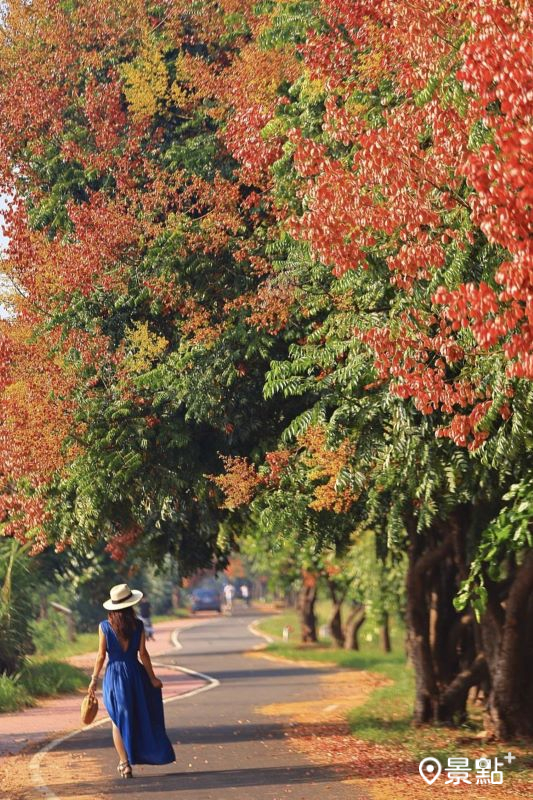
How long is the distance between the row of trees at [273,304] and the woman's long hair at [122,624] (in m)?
2.69

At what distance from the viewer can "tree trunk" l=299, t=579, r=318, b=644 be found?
47.9m

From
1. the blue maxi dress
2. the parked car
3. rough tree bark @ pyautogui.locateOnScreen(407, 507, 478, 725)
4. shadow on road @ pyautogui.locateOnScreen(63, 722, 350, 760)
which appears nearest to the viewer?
the blue maxi dress

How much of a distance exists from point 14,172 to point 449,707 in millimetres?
9326

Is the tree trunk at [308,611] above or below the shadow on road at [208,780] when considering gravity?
above

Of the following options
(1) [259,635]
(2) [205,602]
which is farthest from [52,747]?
(2) [205,602]

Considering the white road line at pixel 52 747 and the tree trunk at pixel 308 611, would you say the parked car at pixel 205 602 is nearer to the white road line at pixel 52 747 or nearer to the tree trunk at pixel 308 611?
the tree trunk at pixel 308 611

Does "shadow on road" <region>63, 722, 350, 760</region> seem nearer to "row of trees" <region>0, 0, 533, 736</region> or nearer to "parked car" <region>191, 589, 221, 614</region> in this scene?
"row of trees" <region>0, 0, 533, 736</region>

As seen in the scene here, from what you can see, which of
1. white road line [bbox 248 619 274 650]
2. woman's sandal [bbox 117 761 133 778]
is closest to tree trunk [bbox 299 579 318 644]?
white road line [bbox 248 619 274 650]

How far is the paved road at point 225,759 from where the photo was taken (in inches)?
485

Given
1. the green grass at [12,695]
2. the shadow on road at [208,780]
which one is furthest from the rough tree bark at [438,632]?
the green grass at [12,695]

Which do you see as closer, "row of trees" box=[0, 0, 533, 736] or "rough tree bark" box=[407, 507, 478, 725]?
"row of trees" box=[0, 0, 533, 736]

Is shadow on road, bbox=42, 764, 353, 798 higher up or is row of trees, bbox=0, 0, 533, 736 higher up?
row of trees, bbox=0, 0, 533, 736

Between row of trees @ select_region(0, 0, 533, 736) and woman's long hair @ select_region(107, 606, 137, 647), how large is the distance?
8.84 ft

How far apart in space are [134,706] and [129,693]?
0.13m
